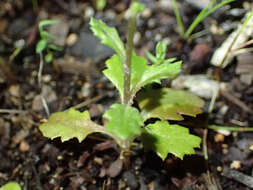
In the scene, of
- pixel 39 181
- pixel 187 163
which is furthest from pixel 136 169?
pixel 39 181

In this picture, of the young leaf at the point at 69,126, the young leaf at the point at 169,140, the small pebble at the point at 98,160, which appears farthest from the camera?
the small pebble at the point at 98,160

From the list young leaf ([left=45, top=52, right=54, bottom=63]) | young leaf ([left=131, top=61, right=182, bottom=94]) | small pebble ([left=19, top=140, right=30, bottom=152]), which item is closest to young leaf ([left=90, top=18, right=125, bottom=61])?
young leaf ([left=131, top=61, right=182, bottom=94])

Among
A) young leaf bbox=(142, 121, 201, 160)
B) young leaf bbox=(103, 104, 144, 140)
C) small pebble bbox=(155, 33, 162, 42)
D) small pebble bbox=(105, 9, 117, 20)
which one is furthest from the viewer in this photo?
small pebble bbox=(105, 9, 117, 20)

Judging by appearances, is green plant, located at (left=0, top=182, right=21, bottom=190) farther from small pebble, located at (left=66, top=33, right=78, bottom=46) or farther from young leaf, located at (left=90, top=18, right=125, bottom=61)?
small pebble, located at (left=66, top=33, right=78, bottom=46)

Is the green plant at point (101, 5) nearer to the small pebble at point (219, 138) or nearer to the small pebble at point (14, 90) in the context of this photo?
the small pebble at point (14, 90)

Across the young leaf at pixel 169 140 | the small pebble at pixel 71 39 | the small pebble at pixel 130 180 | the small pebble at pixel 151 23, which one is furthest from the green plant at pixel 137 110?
the small pebble at pixel 71 39

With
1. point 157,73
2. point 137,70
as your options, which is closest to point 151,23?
point 137,70
